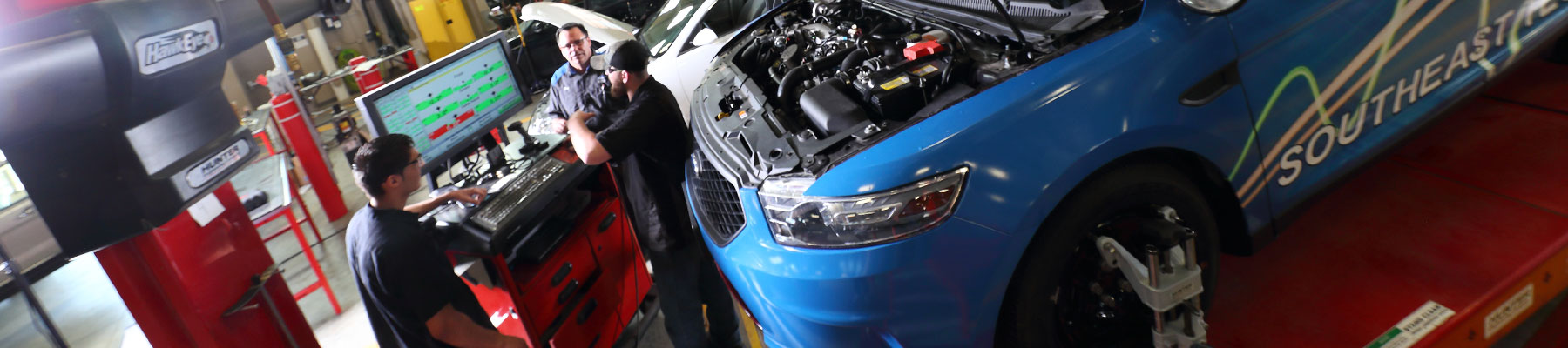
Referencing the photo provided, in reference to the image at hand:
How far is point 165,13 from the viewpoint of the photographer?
1.63 m

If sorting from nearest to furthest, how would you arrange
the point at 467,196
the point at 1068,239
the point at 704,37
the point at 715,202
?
the point at 1068,239
the point at 715,202
the point at 467,196
the point at 704,37

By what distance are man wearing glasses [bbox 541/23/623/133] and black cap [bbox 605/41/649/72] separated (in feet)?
1.30

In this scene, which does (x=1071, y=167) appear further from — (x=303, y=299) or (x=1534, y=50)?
(x=303, y=299)

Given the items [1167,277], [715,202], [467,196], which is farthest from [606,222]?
[1167,277]

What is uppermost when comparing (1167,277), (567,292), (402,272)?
(402,272)

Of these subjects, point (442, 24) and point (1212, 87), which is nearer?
point (1212, 87)

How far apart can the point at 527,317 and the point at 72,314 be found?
365 centimetres

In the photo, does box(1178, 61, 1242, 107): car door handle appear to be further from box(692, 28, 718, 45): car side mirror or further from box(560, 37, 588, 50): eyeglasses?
box(692, 28, 718, 45): car side mirror

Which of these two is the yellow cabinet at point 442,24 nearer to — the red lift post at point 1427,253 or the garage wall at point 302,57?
the garage wall at point 302,57

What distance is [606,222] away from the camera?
2.97m

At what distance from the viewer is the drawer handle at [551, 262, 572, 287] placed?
2.61 meters

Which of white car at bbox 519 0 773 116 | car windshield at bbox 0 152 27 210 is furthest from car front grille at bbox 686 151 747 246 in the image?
white car at bbox 519 0 773 116

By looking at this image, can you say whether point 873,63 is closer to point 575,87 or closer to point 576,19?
point 575,87

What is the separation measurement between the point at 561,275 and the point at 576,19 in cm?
290
